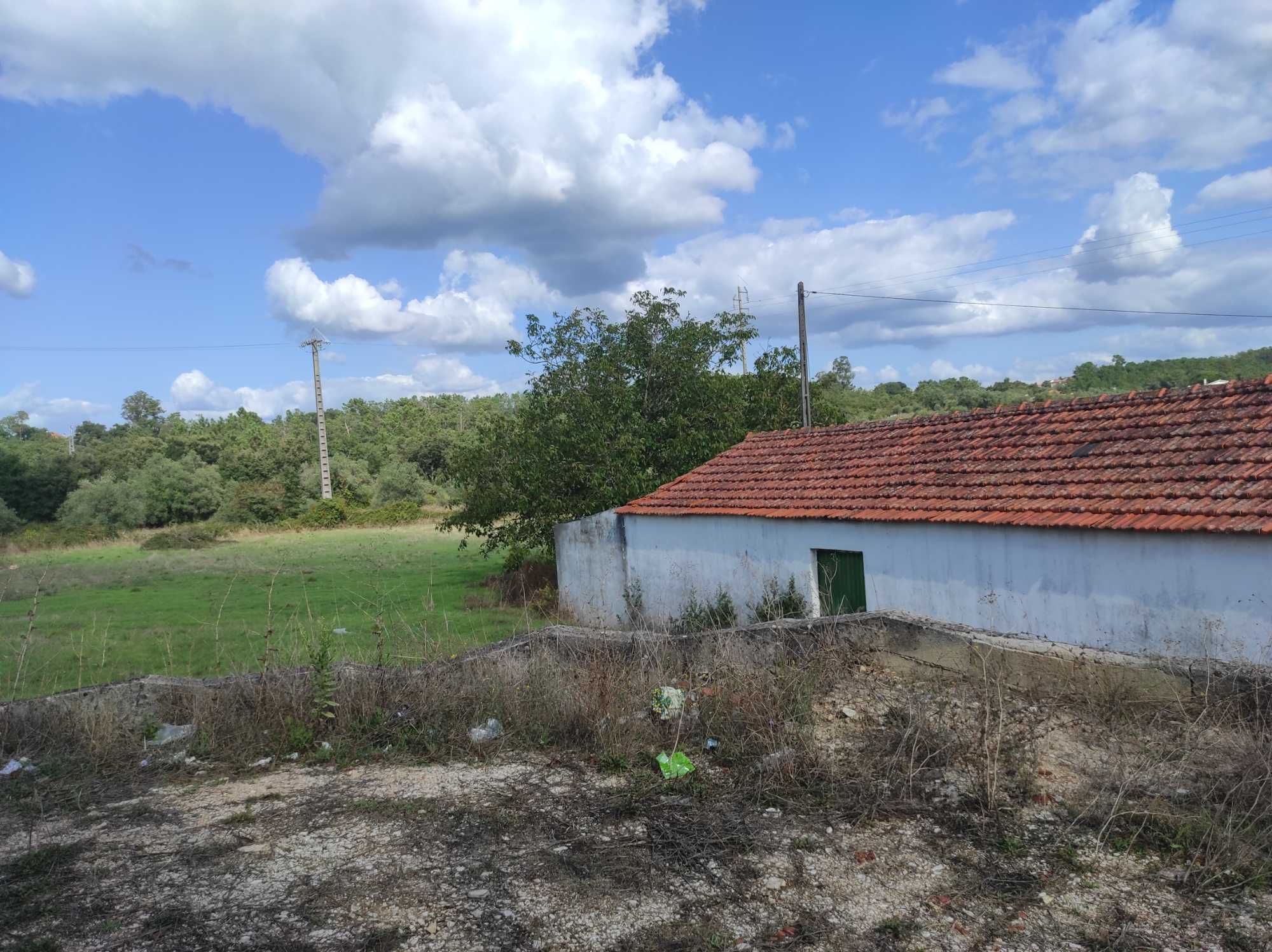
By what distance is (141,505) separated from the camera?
5259 cm

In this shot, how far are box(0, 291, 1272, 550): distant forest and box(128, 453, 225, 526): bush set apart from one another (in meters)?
0.11

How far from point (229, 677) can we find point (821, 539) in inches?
366

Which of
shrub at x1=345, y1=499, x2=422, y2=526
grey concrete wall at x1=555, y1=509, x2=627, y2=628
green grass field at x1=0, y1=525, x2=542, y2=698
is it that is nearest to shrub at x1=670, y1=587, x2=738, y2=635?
grey concrete wall at x1=555, y1=509, x2=627, y2=628

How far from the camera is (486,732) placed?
5.61 meters

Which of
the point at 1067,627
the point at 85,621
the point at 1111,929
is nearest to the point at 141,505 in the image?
the point at 85,621

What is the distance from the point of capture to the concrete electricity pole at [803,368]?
22250mm

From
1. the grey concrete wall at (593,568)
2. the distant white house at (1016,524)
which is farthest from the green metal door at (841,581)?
the grey concrete wall at (593,568)

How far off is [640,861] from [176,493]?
59232 mm

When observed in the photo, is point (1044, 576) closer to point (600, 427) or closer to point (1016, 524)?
point (1016, 524)

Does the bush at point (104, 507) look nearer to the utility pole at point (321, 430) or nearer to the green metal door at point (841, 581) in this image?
the utility pole at point (321, 430)

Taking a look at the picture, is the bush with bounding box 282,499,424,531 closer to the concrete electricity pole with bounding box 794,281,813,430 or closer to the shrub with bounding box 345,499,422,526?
the shrub with bounding box 345,499,422,526

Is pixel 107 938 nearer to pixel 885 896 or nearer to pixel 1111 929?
pixel 885 896

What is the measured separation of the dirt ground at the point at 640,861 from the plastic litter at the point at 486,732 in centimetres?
35

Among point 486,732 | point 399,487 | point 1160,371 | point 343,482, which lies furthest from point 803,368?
point 343,482
